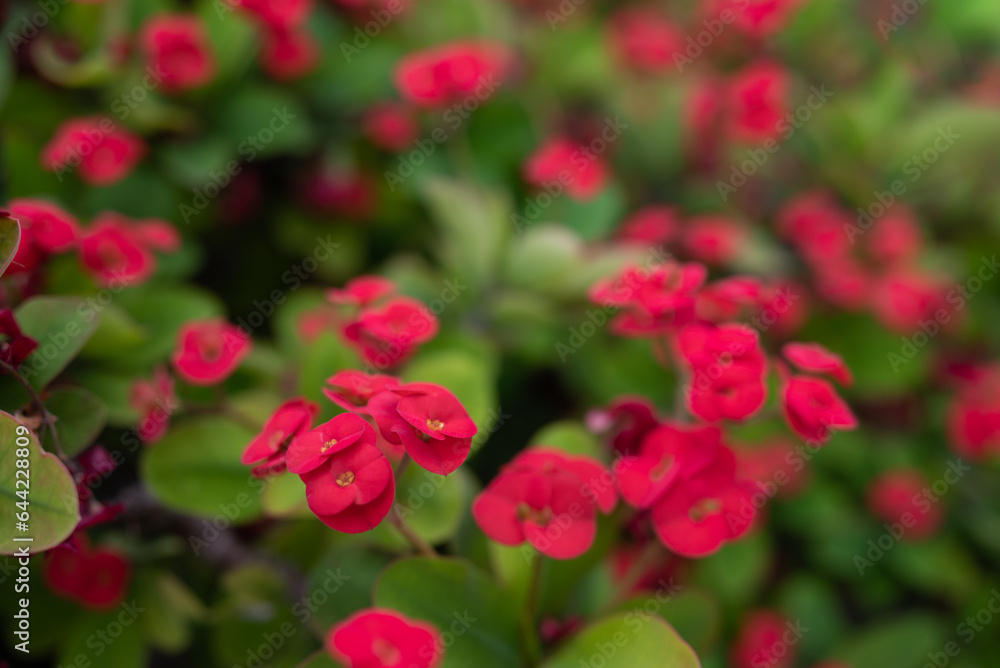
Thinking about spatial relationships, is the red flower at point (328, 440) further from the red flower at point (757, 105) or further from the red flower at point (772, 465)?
the red flower at point (757, 105)

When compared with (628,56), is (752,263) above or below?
below

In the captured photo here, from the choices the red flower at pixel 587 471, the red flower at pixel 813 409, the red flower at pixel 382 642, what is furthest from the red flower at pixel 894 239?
the red flower at pixel 382 642

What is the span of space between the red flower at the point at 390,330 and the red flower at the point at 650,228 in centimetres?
65

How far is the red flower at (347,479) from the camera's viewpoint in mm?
612

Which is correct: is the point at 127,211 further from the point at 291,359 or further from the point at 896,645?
the point at 896,645

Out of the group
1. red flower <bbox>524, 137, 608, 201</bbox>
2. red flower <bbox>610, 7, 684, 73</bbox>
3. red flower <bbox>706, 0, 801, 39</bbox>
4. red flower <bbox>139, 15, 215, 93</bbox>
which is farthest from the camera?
red flower <bbox>610, 7, 684, 73</bbox>

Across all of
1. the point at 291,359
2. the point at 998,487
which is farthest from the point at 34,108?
the point at 998,487

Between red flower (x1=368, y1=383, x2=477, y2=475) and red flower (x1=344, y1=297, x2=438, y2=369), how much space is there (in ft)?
0.36

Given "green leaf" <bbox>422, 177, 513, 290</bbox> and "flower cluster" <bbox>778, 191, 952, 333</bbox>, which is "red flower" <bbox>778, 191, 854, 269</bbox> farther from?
"green leaf" <bbox>422, 177, 513, 290</bbox>

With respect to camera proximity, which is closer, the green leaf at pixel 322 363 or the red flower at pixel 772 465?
the green leaf at pixel 322 363

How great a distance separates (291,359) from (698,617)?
26.2 inches

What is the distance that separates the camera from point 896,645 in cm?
124

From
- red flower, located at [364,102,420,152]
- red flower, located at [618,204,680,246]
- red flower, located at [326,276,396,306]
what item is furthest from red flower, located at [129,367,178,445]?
red flower, located at [618,204,680,246]

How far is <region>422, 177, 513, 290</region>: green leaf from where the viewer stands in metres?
1.23
